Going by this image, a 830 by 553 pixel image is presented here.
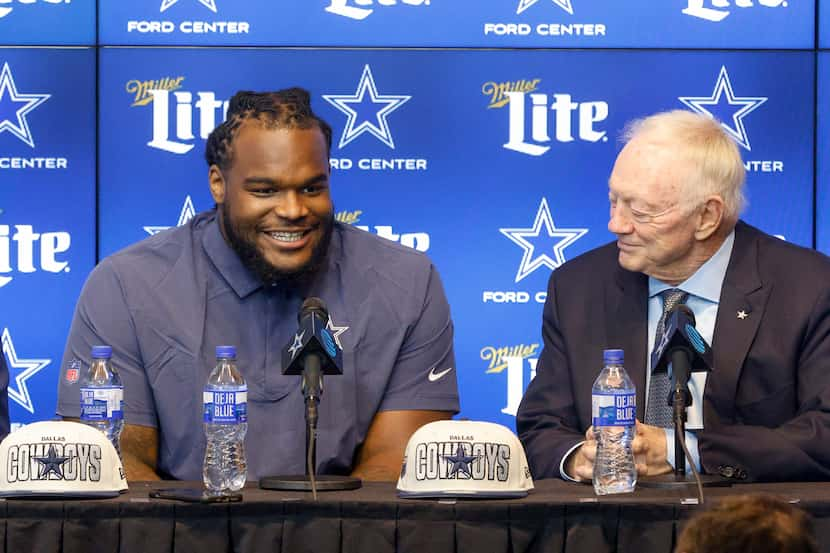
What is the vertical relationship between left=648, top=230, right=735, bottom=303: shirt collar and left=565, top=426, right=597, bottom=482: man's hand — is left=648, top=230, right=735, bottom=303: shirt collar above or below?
above

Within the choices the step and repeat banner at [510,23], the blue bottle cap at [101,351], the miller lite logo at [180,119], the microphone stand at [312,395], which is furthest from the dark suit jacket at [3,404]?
the step and repeat banner at [510,23]

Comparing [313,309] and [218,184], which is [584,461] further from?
[218,184]

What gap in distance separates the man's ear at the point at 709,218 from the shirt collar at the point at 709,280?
0.06 metres

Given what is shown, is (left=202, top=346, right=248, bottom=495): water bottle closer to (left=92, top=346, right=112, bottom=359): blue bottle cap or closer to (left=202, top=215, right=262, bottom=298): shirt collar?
(left=92, top=346, right=112, bottom=359): blue bottle cap

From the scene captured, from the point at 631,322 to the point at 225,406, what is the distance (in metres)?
1.13

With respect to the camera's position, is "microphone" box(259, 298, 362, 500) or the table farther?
"microphone" box(259, 298, 362, 500)

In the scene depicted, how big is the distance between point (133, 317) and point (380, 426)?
0.63m

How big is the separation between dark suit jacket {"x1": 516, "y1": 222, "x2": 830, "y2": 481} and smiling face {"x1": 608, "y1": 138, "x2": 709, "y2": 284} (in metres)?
0.11

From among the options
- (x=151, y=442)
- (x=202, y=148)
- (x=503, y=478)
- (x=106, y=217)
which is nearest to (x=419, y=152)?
(x=202, y=148)

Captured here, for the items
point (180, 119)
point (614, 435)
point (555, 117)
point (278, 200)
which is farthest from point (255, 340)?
point (555, 117)

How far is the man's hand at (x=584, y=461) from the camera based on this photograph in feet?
10.8

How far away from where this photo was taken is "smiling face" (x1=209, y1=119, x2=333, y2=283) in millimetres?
3662

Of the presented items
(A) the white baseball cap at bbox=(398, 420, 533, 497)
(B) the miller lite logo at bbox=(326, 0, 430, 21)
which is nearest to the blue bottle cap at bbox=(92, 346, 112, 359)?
(A) the white baseball cap at bbox=(398, 420, 533, 497)

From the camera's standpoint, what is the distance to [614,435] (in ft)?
10.5
